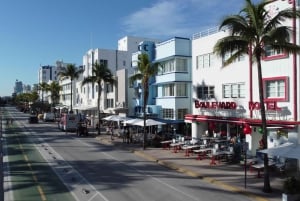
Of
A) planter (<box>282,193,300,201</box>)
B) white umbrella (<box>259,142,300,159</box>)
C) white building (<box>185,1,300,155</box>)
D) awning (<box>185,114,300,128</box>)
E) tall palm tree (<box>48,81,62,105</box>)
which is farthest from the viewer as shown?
tall palm tree (<box>48,81,62,105</box>)

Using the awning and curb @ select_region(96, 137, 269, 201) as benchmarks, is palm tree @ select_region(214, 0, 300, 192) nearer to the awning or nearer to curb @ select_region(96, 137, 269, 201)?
curb @ select_region(96, 137, 269, 201)

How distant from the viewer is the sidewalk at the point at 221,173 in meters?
19.2

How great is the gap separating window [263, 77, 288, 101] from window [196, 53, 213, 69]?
824 cm

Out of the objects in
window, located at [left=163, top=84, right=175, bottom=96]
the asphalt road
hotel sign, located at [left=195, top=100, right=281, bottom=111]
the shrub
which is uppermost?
window, located at [left=163, top=84, right=175, bottom=96]

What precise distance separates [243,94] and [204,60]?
7.03 m

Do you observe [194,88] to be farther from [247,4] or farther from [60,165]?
[247,4]

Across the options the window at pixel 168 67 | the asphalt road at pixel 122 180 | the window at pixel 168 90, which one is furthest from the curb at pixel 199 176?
the window at pixel 168 67

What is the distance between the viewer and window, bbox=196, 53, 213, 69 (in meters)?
35.1

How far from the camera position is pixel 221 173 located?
77.6ft

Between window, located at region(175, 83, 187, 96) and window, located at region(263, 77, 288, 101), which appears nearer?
window, located at region(263, 77, 288, 101)

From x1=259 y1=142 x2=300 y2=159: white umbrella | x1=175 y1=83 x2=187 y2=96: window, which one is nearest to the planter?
x1=259 y1=142 x2=300 y2=159: white umbrella

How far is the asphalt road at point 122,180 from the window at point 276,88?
27.2 ft

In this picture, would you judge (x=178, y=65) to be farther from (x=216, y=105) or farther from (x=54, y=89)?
(x=54, y=89)

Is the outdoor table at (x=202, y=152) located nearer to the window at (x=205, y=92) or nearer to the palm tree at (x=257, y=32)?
the window at (x=205, y=92)
